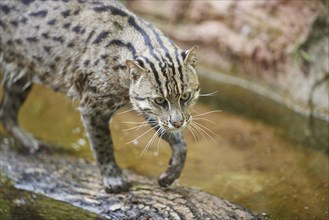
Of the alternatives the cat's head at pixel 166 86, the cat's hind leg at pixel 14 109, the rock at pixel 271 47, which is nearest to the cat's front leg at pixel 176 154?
the cat's head at pixel 166 86

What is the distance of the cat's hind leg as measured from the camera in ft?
26.8

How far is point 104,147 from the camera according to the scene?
281 inches

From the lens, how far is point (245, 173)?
25.6ft

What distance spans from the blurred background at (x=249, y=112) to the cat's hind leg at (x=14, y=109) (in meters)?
0.22

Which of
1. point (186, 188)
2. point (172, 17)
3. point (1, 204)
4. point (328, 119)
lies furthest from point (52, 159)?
point (172, 17)

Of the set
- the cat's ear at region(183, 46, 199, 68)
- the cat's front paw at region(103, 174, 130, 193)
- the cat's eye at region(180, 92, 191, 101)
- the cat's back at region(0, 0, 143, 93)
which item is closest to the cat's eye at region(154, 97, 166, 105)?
the cat's eye at region(180, 92, 191, 101)

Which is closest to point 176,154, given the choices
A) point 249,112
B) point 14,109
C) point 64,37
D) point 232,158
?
point 232,158

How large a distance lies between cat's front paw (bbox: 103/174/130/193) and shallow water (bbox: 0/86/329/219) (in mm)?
707

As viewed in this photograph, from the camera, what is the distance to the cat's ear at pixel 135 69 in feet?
20.6

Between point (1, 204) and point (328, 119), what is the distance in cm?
414

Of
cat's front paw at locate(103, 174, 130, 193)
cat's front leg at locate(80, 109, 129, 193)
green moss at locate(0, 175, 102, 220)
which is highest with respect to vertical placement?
cat's front leg at locate(80, 109, 129, 193)

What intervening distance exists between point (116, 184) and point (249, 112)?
291 cm

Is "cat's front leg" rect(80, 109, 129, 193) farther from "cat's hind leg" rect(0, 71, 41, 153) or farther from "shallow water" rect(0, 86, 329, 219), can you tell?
"cat's hind leg" rect(0, 71, 41, 153)

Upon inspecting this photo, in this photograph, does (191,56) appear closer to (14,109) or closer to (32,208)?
(32,208)
